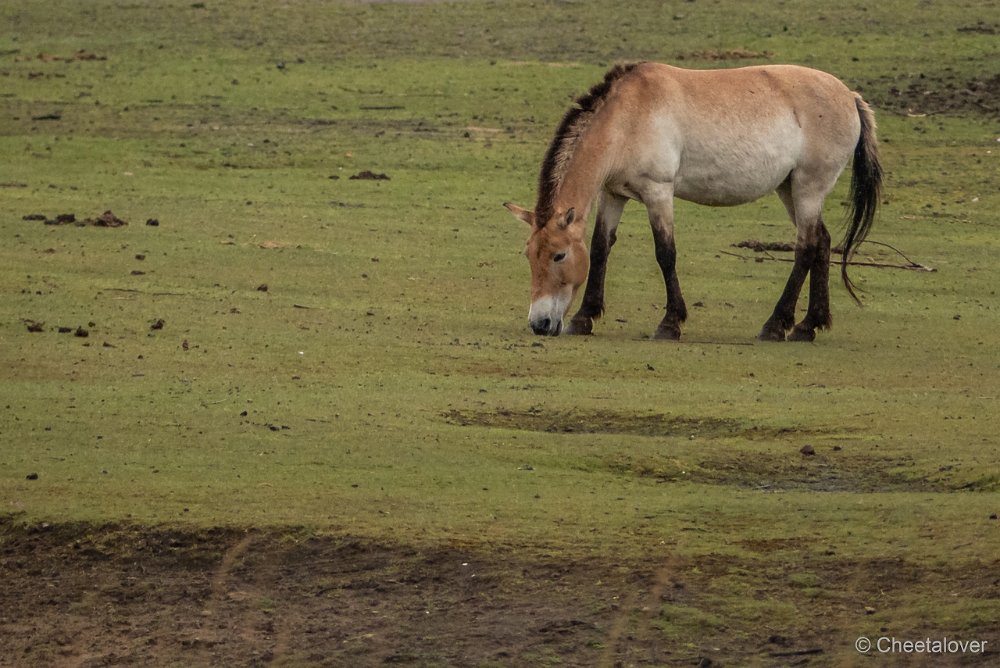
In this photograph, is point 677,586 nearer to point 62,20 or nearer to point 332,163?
point 332,163

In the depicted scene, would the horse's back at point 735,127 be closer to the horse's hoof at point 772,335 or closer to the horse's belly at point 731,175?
the horse's belly at point 731,175

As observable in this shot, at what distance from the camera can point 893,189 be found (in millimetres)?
19188

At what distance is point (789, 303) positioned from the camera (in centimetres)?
1276

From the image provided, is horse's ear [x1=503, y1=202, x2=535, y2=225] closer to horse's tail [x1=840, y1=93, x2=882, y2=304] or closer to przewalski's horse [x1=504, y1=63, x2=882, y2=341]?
przewalski's horse [x1=504, y1=63, x2=882, y2=341]

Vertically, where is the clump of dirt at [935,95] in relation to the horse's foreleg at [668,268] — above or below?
above

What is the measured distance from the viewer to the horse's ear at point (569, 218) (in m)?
12.0

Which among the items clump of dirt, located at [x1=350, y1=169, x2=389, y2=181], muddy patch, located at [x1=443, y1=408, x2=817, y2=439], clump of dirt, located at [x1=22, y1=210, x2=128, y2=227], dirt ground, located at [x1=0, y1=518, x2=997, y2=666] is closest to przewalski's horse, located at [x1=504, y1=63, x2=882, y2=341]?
muddy patch, located at [x1=443, y1=408, x2=817, y2=439]

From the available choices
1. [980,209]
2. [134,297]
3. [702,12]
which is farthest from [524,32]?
[134,297]

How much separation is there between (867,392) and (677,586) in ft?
13.3

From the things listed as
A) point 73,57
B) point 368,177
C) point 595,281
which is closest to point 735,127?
→ point 595,281

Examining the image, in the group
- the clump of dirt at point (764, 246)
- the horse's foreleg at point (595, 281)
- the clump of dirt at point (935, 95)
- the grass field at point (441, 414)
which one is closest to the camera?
the grass field at point (441, 414)

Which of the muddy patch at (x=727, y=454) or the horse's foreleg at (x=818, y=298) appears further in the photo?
the horse's foreleg at (x=818, y=298)

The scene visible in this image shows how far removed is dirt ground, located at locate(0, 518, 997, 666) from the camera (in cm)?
646

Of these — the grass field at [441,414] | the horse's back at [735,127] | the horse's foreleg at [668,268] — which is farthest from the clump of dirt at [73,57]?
the horse's foreleg at [668,268]
